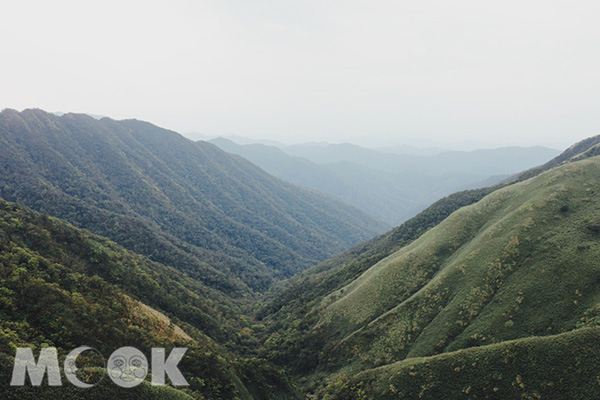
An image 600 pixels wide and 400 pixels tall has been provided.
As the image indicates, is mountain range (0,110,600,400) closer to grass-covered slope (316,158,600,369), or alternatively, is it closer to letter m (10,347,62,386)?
grass-covered slope (316,158,600,369)

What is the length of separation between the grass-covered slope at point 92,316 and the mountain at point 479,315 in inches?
716

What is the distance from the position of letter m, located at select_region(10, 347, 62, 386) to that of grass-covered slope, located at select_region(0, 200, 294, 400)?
2.24ft

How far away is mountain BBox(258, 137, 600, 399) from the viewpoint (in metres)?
40.5

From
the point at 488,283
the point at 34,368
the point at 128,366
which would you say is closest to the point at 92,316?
the point at 128,366

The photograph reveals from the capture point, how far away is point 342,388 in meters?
53.1

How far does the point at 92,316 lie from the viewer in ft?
161

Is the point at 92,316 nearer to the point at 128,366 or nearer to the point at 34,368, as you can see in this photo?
the point at 128,366

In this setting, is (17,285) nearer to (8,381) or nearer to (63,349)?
(63,349)

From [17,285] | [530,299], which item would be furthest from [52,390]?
[530,299]

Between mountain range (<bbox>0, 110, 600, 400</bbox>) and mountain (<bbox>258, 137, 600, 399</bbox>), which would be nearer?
mountain range (<bbox>0, 110, 600, 400</bbox>)

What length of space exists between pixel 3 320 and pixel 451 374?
61018 millimetres

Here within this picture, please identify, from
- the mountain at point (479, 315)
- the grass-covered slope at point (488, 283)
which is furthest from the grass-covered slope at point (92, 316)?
the grass-covered slope at point (488, 283)

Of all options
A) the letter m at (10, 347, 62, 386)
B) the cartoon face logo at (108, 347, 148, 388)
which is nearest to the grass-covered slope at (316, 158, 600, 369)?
the cartoon face logo at (108, 347, 148, 388)

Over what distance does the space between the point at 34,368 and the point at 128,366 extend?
14.1 m
